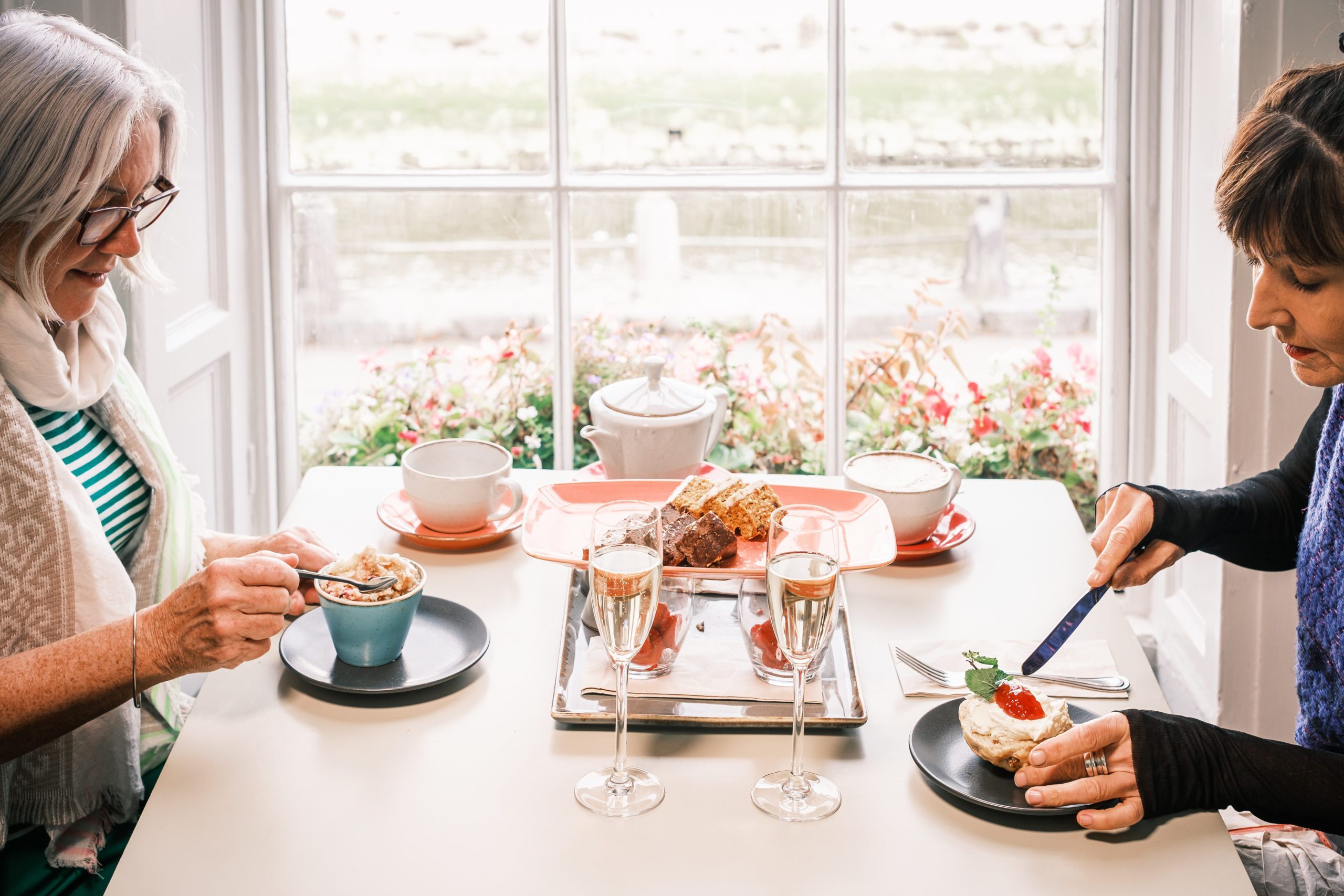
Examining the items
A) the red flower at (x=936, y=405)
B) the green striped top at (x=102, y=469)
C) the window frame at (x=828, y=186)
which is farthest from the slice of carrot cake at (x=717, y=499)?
the red flower at (x=936, y=405)

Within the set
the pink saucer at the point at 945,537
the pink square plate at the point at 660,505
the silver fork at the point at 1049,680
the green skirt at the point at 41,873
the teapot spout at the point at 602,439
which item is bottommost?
the green skirt at the point at 41,873

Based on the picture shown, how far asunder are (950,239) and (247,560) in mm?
2115

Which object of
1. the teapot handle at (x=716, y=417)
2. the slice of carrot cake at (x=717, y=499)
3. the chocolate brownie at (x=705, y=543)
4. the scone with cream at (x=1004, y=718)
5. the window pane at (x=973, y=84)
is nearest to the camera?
the scone with cream at (x=1004, y=718)

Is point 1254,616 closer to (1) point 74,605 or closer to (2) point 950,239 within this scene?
(2) point 950,239

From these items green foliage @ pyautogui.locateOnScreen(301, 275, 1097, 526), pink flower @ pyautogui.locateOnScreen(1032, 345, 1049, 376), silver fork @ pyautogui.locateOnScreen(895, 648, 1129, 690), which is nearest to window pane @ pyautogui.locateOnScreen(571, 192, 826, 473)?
green foliage @ pyautogui.locateOnScreen(301, 275, 1097, 526)

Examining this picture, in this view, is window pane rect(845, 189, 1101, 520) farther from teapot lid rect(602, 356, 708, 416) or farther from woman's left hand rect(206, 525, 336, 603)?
woman's left hand rect(206, 525, 336, 603)

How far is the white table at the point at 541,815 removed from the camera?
42.3 inches

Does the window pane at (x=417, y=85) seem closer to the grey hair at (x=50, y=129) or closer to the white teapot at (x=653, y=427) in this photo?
the white teapot at (x=653, y=427)

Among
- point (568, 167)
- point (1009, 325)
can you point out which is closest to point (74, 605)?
point (568, 167)

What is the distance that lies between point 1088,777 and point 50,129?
130 cm

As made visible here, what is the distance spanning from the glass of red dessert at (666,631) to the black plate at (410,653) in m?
0.20

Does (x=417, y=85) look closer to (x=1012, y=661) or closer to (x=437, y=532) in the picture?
(x=437, y=532)

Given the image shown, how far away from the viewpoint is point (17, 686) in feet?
4.27

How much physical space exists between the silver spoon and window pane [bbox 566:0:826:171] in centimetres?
180
